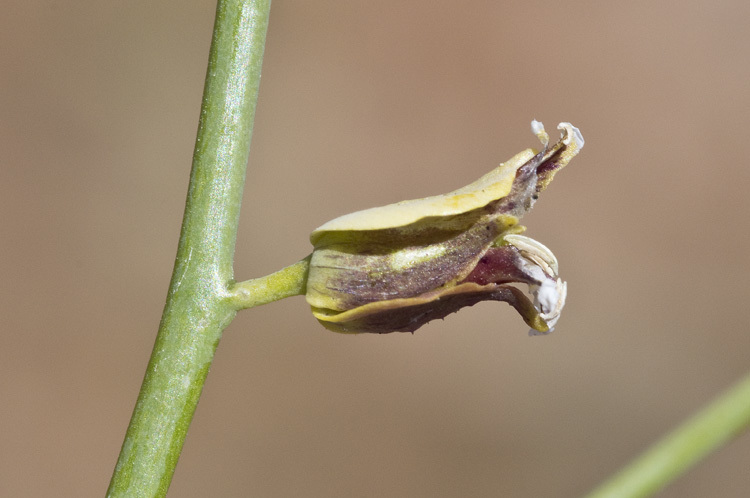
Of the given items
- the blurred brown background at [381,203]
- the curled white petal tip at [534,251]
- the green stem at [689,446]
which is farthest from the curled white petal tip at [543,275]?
the blurred brown background at [381,203]

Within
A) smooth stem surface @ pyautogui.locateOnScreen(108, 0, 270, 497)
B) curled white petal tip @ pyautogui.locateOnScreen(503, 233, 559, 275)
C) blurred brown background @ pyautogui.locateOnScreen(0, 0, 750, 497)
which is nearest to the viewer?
smooth stem surface @ pyautogui.locateOnScreen(108, 0, 270, 497)

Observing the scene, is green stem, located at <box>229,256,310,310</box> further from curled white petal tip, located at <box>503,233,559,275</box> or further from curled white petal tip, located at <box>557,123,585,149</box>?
curled white petal tip, located at <box>557,123,585,149</box>

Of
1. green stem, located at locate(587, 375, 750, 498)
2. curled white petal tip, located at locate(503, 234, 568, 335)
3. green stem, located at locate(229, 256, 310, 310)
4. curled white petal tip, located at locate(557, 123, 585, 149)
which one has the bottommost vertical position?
green stem, located at locate(587, 375, 750, 498)

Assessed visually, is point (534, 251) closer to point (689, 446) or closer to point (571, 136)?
point (571, 136)

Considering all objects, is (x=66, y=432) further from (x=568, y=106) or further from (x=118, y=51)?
(x=568, y=106)

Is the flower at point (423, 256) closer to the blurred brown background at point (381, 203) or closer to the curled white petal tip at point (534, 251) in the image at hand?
the curled white petal tip at point (534, 251)

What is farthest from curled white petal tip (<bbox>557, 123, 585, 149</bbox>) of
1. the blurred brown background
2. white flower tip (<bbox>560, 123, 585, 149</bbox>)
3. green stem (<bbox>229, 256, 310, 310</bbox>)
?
the blurred brown background

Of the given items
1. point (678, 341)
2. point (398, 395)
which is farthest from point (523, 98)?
point (398, 395)

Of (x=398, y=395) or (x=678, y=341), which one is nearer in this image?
(x=398, y=395)
